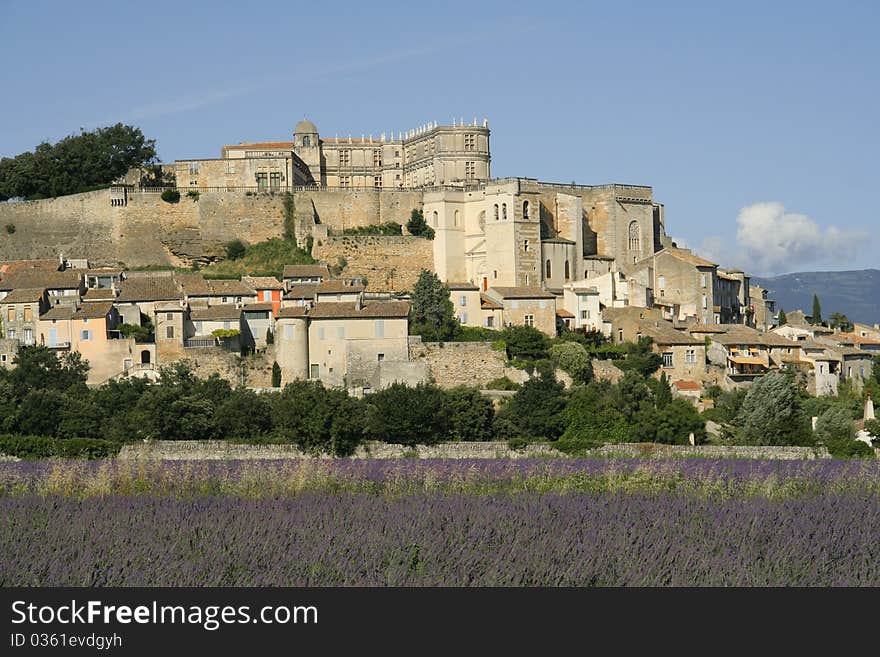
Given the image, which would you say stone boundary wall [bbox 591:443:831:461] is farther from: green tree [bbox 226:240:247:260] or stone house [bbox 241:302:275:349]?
green tree [bbox 226:240:247:260]

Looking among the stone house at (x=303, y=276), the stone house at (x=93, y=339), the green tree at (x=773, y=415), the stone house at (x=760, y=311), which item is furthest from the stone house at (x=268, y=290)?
the stone house at (x=760, y=311)

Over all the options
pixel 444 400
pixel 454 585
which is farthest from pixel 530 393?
pixel 454 585

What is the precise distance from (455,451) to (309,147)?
112 ft

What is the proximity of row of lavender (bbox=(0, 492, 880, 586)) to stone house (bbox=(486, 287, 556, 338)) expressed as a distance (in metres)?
27.6

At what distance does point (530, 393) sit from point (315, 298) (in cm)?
1038

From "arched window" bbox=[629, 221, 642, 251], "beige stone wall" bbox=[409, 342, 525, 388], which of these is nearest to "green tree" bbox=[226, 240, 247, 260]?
"beige stone wall" bbox=[409, 342, 525, 388]

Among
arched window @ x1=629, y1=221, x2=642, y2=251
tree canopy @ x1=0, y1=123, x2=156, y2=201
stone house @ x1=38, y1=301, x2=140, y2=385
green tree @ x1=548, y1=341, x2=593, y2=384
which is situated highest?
tree canopy @ x1=0, y1=123, x2=156, y2=201

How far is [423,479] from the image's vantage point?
2383cm

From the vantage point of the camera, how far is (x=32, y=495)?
20.9 meters

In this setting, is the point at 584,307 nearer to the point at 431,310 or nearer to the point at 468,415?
the point at 431,310

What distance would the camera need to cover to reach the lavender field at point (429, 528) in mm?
14430

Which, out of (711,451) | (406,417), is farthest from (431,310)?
(711,451)

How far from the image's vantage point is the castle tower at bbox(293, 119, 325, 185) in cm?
6506
